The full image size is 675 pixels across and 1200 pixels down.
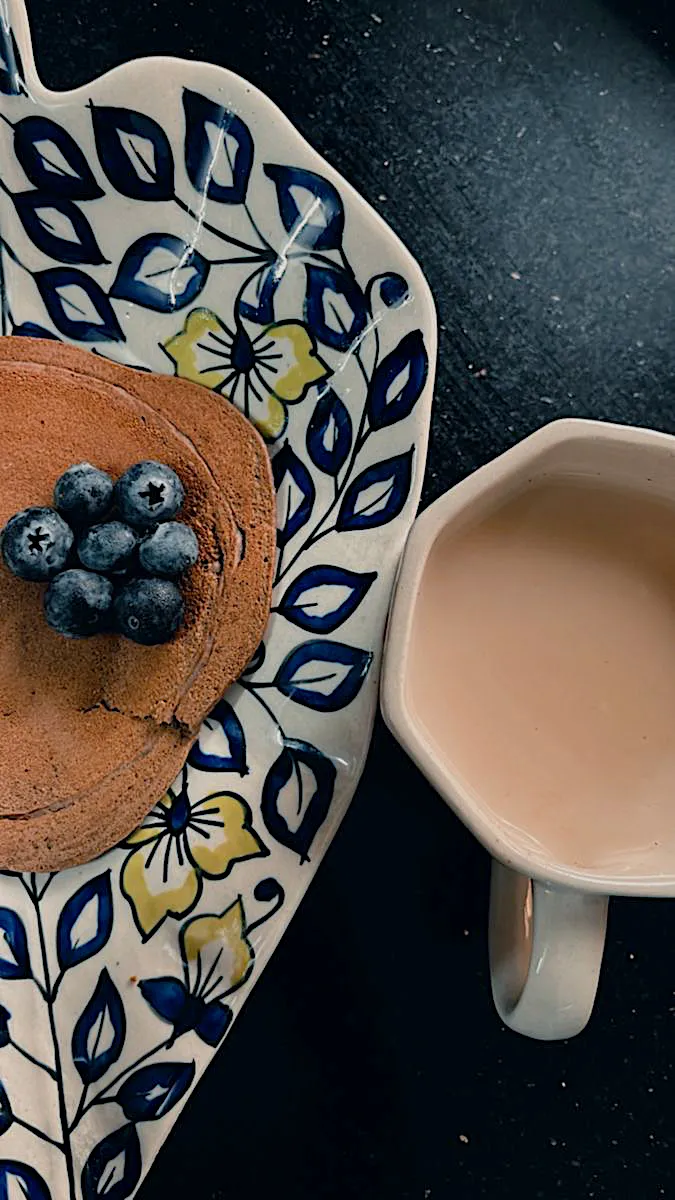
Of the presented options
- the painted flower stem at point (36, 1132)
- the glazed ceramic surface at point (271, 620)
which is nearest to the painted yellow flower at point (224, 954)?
the glazed ceramic surface at point (271, 620)

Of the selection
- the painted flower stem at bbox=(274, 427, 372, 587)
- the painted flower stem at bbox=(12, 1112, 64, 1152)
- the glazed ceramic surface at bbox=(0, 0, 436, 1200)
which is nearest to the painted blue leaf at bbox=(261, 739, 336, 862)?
the glazed ceramic surface at bbox=(0, 0, 436, 1200)

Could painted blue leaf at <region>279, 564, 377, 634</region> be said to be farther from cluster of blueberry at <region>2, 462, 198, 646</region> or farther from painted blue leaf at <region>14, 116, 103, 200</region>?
painted blue leaf at <region>14, 116, 103, 200</region>

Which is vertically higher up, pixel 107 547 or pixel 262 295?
pixel 262 295

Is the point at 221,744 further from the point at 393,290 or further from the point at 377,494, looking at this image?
the point at 393,290

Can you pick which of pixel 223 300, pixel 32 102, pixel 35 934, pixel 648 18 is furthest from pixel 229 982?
pixel 648 18

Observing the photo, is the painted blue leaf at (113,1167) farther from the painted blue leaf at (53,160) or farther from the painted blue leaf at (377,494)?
the painted blue leaf at (53,160)

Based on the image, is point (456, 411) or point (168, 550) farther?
point (456, 411)

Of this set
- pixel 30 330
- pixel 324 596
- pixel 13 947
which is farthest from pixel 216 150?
pixel 13 947
